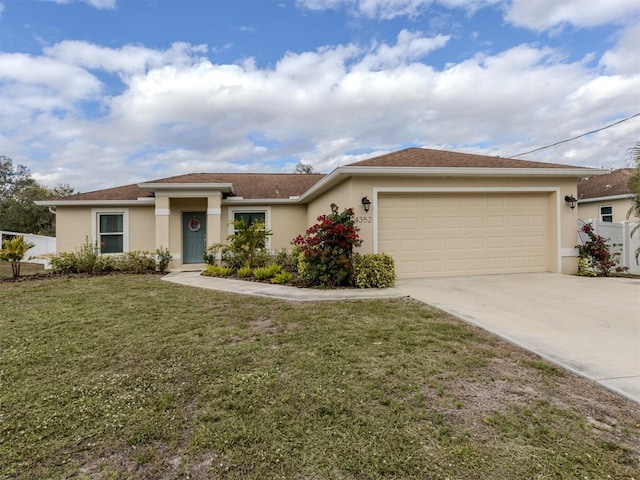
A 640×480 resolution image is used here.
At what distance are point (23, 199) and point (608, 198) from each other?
133 feet

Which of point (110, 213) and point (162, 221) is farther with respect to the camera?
point (110, 213)

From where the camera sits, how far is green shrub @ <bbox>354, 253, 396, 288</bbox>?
24.3ft

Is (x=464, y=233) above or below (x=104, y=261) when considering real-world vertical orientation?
above

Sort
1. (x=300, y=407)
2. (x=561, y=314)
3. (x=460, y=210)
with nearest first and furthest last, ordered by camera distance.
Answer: (x=300, y=407) < (x=561, y=314) < (x=460, y=210)

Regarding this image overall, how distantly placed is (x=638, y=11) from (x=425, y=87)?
6.86 meters

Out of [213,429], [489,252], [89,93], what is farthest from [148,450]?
[89,93]

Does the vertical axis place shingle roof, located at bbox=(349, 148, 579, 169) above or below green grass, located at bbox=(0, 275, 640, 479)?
above

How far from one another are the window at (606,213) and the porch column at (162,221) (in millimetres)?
18834

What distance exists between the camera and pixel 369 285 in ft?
24.3

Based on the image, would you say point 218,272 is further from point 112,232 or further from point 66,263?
point 112,232

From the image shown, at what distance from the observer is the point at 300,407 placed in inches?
96.7

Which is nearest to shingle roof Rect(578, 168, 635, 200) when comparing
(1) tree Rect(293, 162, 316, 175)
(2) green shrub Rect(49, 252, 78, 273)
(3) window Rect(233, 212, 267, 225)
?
(3) window Rect(233, 212, 267, 225)

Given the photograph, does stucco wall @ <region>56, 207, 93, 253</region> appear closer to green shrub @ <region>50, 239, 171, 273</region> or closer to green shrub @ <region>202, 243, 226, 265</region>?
green shrub @ <region>50, 239, 171, 273</region>

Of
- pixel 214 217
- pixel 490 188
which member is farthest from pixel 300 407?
pixel 214 217
